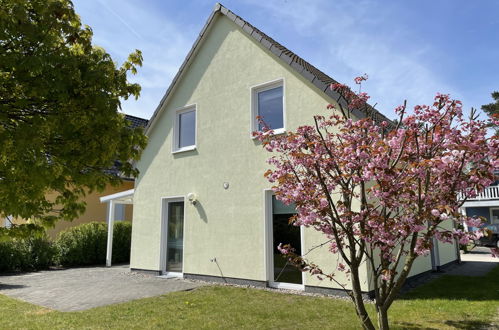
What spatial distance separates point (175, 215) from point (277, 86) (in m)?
5.77

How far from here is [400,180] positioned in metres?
4.07

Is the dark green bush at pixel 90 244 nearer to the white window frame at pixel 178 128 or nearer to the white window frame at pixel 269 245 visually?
the white window frame at pixel 178 128

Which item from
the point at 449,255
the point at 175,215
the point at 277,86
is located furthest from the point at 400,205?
the point at 449,255

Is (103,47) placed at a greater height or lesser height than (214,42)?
lesser

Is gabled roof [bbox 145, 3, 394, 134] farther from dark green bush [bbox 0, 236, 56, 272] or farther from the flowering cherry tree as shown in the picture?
dark green bush [bbox 0, 236, 56, 272]

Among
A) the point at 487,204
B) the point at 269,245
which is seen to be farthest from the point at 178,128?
the point at 487,204

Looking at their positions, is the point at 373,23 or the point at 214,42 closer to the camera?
the point at 373,23

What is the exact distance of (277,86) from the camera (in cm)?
1060

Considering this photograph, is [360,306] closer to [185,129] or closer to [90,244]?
[185,129]

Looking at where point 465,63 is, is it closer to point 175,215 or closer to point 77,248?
point 175,215

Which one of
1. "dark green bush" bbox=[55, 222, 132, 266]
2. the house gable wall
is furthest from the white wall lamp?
"dark green bush" bbox=[55, 222, 132, 266]

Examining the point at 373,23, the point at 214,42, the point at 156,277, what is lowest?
the point at 156,277

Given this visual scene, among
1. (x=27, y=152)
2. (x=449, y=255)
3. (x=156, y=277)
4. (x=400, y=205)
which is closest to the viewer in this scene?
(x=27, y=152)

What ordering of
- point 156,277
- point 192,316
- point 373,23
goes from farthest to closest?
point 156,277, point 373,23, point 192,316
